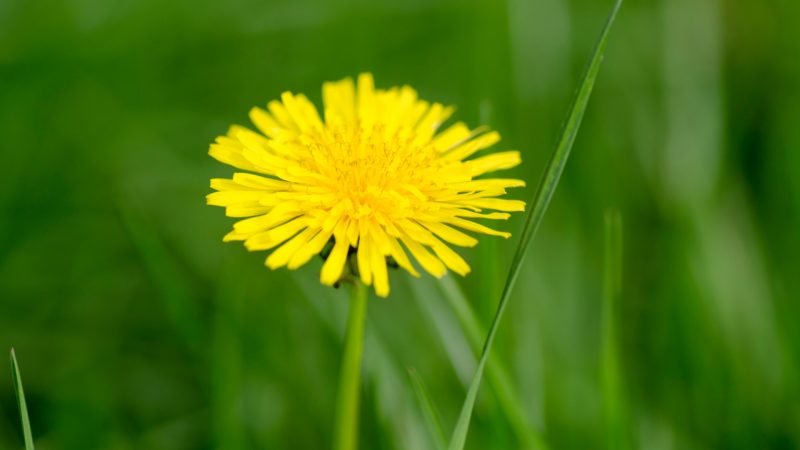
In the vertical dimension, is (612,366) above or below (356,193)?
below

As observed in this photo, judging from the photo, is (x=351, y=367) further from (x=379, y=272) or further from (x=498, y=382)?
(x=498, y=382)

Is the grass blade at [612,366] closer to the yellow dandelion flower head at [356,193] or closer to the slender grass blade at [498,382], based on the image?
the slender grass blade at [498,382]

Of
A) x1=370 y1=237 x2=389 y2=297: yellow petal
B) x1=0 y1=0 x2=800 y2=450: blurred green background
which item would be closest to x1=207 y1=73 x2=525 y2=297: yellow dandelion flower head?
x1=370 y1=237 x2=389 y2=297: yellow petal

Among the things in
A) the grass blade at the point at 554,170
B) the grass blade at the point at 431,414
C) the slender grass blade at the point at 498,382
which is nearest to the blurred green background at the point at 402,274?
the slender grass blade at the point at 498,382

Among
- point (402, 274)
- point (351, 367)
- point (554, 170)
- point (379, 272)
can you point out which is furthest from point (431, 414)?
point (402, 274)

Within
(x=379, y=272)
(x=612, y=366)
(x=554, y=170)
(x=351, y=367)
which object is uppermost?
(x=554, y=170)

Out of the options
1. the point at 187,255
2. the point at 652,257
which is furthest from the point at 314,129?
the point at 652,257
